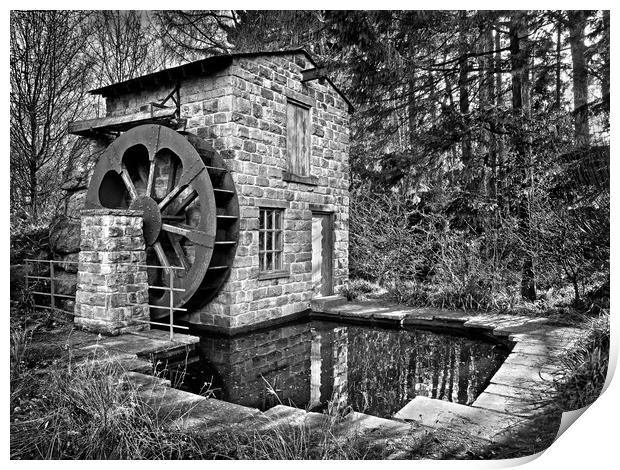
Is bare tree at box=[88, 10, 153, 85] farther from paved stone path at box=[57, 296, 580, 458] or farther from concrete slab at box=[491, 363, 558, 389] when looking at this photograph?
concrete slab at box=[491, 363, 558, 389]

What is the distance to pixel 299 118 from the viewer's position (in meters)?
6.65

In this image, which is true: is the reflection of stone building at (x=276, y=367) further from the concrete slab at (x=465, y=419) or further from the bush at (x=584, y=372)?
the bush at (x=584, y=372)

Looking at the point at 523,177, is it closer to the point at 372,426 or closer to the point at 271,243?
the point at 271,243

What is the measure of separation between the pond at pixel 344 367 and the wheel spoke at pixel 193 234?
109 cm

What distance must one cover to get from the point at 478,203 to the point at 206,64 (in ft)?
13.9

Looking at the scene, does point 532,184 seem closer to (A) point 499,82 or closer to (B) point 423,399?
(A) point 499,82

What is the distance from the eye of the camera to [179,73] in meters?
5.73

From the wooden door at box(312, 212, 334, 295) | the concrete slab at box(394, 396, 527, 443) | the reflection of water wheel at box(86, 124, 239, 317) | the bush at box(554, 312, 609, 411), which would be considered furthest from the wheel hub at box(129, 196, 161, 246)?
the bush at box(554, 312, 609, 411)

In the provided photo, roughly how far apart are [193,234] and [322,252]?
7.69 feet

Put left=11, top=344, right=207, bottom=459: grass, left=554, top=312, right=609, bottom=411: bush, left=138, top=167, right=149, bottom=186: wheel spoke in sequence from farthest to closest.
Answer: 1. left=138, top=167, right=149, bottom=186: wheel spoke
2. left=554, top=312, right=609, bottom=411: bush
3. left=11, top=344, right=207, bottom=459: grass

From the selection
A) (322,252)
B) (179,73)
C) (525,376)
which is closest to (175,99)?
(179,73)

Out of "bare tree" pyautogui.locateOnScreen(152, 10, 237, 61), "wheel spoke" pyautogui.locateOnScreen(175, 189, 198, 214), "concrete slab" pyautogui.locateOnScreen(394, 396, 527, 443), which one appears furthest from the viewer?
"wheel spoke" pyautogui.locateOnScreen(175, 189, 198, 214)

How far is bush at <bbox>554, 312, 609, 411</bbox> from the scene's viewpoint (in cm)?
305

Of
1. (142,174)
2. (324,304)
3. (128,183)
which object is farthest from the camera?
(324,304)
